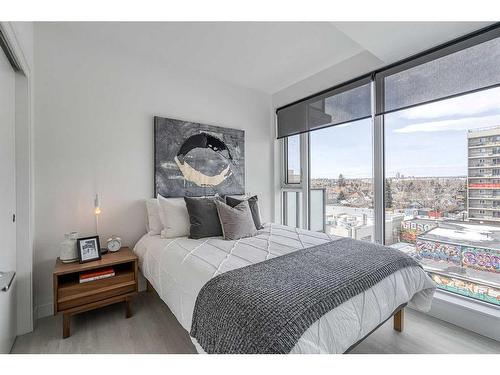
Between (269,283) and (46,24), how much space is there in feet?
9.24

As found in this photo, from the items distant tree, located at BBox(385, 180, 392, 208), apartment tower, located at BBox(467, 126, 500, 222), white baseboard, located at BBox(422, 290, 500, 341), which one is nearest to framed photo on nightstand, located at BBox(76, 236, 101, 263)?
distant tree, located at BBox(385, 180, 392, 208)

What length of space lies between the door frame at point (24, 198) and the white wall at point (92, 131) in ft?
0.76

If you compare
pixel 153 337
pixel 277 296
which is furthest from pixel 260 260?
pixel 153 337

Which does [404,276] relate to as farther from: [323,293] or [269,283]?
[269,283]

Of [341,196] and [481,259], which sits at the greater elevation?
[341,196]

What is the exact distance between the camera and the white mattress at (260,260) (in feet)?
3.57

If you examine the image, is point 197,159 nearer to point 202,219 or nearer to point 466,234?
point 202,219

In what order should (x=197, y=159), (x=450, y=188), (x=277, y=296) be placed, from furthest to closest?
(x=197, y=159), (x=450, y=188), (x=277, y=296)

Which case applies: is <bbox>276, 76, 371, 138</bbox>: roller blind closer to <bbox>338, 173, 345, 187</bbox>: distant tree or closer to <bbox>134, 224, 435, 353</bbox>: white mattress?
<bbox>338, 173, 345, 187</bbox>: distant tree

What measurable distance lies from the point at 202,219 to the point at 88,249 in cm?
99

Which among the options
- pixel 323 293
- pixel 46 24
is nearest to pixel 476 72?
pixel 323 293

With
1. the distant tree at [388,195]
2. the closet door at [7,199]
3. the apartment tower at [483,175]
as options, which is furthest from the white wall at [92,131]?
the apartment tower at [483,175]

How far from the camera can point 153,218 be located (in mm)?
2375

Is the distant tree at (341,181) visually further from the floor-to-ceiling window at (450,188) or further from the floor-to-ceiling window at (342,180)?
the floor-to-ceiling window at (450,188)
